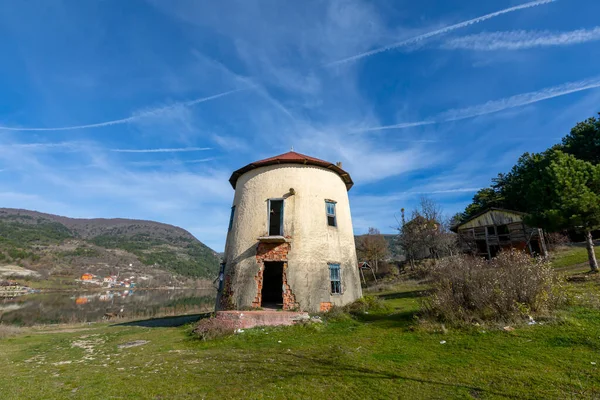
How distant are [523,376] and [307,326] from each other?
7.16 metres

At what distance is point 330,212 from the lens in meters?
15.8

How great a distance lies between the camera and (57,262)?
399ft

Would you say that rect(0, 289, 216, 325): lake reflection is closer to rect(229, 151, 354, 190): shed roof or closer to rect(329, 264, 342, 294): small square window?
rect(229, 151, 354, 190): shed roof

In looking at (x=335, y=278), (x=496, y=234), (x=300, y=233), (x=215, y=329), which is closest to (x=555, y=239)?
(x=496, y=234)

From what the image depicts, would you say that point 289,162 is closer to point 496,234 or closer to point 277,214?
point 277,214

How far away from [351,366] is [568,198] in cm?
1599

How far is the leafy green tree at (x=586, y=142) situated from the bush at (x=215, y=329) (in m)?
42.4

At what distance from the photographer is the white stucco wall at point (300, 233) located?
13664 mm

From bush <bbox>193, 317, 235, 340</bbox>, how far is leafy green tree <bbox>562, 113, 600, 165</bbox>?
42.4 m

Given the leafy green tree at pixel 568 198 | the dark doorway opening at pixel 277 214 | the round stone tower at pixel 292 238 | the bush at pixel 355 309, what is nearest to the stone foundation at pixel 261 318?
the round stone tower at pixel 292 238

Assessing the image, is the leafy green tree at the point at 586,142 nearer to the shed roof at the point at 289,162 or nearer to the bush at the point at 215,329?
the shed roof at the point at 289,162

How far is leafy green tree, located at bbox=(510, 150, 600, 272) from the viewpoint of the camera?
48.7ft

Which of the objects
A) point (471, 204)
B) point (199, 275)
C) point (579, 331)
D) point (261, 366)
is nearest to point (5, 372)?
point (261, 366)

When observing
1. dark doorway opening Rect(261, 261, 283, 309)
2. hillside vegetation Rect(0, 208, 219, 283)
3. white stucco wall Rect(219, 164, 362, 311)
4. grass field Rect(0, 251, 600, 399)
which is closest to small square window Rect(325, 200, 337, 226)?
white stucco wall Rect(219, 164, 362, 311)
